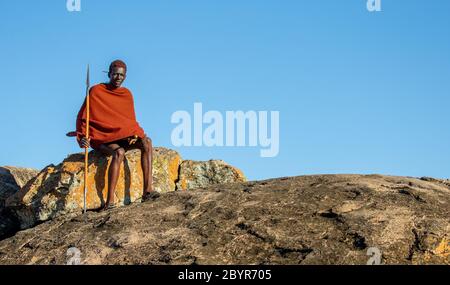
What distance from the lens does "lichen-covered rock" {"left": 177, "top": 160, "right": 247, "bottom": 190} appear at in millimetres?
12296

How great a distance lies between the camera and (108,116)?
37.3 feet

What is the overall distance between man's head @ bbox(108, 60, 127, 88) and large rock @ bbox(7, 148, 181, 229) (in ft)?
4.28

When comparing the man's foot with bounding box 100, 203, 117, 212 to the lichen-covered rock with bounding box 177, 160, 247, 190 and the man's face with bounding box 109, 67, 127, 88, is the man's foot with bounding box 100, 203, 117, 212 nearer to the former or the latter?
the lichen-covered rock with bounding box 177, 160, 247, 190

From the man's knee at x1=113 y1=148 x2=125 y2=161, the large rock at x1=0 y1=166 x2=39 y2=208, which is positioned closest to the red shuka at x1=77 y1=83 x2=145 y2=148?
the man's knee at x1=113 y1=148 x2=125 y2=161

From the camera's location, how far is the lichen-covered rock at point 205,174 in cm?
1230

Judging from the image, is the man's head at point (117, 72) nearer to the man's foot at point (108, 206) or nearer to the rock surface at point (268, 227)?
the man's foot at point (108, 206)

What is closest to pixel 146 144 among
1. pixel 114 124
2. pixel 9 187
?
pixel 114 124

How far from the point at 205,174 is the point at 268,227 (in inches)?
169

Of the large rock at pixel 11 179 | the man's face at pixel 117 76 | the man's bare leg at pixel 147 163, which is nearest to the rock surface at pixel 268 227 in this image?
the man's bare leg at pixel 147 163

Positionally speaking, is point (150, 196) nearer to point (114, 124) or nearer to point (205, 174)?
point (114, 124)
